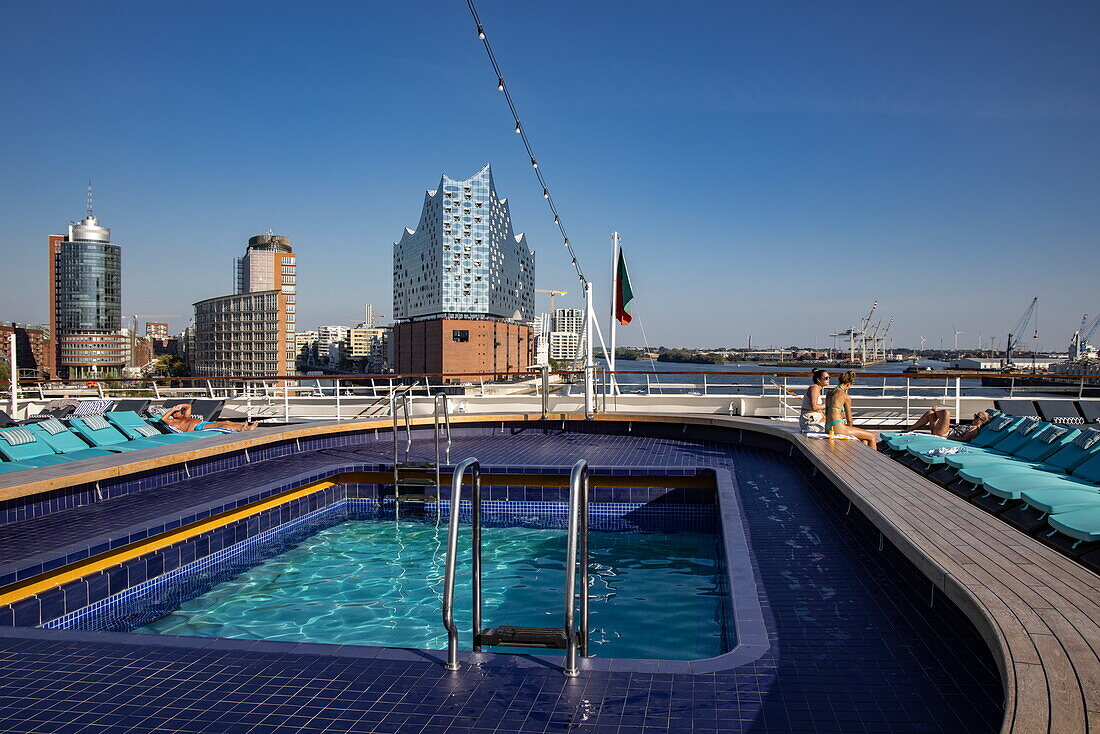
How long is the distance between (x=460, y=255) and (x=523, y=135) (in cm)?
8186

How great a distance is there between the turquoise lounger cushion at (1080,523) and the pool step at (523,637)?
92.4 inches

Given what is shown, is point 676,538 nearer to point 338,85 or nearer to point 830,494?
point 830,494

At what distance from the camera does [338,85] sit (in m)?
12.8

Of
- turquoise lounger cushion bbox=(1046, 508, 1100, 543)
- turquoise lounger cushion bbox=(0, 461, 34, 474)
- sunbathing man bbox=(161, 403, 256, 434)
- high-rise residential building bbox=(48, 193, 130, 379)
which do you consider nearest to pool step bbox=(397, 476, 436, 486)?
turquoise lounger cushion bbox=(0, 461, 34, 474)

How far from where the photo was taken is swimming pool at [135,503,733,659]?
3.63 meters

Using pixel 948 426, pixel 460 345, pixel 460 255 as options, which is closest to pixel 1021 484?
pixel 948 426

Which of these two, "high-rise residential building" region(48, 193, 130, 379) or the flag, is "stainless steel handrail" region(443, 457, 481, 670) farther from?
"high-rise residential building" region(48, 193, 130, 379)

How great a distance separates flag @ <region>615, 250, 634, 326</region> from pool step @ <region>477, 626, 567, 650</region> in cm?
883

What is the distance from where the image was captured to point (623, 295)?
442 inches

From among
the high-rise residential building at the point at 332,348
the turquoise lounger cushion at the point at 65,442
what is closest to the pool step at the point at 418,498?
the turquoise lounger cushion at the point at 65,442

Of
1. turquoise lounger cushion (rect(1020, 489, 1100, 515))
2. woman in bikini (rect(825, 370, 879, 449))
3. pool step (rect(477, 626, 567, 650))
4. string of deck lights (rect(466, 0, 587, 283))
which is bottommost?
pool step (rect(477, 626, 567, 650))

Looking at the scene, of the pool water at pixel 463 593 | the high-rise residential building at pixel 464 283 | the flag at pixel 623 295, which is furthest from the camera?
the high-rise residential building at pixel 464 283

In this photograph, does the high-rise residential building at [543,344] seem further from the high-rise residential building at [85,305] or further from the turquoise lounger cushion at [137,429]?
the high-rise residential building at [85,305]

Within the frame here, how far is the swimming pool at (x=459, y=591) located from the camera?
11.9ft
